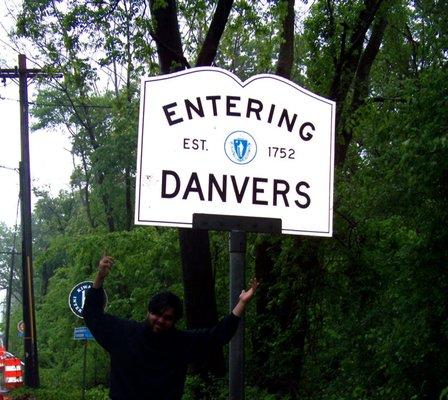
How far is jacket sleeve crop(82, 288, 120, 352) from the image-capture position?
3879 millimetres

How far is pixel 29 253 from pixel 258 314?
12817mm

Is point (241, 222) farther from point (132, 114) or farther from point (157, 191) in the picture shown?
point (132, 114)

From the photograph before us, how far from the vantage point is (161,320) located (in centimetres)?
379

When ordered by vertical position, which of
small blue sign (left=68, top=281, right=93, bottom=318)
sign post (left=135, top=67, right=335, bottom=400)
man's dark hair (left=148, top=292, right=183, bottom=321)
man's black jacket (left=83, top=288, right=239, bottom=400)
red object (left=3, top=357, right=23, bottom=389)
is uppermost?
sign post (left=135, top=67, right=335, bottom=400)

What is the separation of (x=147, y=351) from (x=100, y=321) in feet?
1.14

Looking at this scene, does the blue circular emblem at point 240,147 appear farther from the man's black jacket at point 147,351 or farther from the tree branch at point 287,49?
the tree branch at point 287,49

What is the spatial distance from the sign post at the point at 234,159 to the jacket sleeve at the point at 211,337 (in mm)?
132

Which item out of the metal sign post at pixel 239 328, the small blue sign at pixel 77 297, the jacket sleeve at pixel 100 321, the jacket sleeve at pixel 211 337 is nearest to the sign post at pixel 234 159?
the metal sign post at pixel 239 328

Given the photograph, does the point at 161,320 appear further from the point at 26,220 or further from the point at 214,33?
the point at 26,220

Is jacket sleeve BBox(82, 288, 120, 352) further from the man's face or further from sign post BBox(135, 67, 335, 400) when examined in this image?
sign post BBox(135, 67, 335, 400)

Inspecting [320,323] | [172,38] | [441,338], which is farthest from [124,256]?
[441,338]

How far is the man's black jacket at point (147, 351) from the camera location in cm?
377

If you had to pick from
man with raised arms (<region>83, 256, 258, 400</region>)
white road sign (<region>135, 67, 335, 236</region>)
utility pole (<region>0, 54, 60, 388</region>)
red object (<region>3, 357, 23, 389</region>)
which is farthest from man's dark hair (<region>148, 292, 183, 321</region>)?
red object (<region>3, 357, 23, 389</region>)

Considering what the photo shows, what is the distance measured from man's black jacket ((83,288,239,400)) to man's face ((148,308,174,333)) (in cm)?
4
